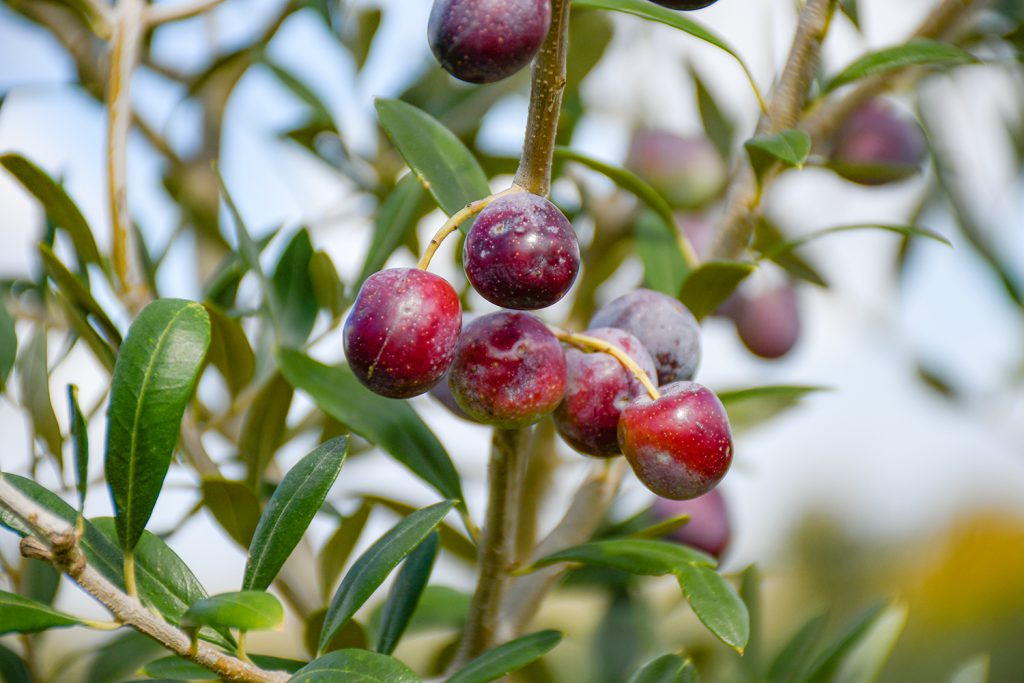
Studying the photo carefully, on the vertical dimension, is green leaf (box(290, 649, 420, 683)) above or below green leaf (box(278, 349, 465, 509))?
below

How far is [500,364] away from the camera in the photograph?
19.7 inches

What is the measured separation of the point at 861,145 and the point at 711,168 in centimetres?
19

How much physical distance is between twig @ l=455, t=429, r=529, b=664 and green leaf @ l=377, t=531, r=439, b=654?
42mm

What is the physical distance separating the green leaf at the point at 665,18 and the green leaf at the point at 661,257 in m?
0.17

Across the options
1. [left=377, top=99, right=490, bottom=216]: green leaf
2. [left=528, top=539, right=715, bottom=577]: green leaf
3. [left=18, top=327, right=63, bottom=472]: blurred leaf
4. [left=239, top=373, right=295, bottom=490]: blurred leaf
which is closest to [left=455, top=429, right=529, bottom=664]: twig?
[left=528, top=539, right=715, bottom=577]: green leaf

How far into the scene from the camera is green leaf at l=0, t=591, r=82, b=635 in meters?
0.46

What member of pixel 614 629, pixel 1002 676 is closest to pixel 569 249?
pixel 614 629

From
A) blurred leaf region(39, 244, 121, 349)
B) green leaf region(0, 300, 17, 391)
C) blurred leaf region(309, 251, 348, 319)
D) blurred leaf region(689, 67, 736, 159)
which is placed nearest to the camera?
blurred leaf region(39, 244, 121, 349)

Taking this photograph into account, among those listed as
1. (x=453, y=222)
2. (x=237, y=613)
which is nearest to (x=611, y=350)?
(x=453, y=222)

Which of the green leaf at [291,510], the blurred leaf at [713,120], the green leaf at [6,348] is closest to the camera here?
the green leaf at [291,510]

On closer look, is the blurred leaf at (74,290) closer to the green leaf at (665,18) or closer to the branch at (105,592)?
the branch at (105,592)

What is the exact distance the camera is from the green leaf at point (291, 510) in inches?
20.7

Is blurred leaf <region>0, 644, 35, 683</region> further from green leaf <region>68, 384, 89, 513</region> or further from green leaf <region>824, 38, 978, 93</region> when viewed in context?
green leaf <region>824, 38, 978, 93</region>

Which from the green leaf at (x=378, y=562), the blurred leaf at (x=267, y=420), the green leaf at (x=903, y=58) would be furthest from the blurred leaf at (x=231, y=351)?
the green leaf at (x=903, y=58)
